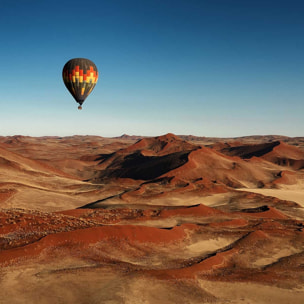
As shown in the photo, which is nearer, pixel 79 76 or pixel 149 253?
pixel 149 253

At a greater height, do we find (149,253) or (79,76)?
(79,76)

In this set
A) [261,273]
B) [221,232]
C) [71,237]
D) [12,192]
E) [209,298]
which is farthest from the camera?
Answer: [12,192]

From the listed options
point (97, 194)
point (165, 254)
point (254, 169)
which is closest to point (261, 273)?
point (165, 254)

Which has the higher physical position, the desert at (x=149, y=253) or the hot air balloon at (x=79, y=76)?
the hot air balloon at (x=79, y=76)

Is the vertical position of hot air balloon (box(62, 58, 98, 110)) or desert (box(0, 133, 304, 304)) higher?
hot air balloon (box(62, 58, 98, 110))

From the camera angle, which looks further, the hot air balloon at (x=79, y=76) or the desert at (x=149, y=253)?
the hot air balloon at (x=79, y=76)

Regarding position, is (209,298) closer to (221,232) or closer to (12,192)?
(221,232)

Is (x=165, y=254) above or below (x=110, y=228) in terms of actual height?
below

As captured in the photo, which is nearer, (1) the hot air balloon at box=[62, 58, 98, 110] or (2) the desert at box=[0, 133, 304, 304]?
(2) the desert at box=[0, 133, 304, 304]
